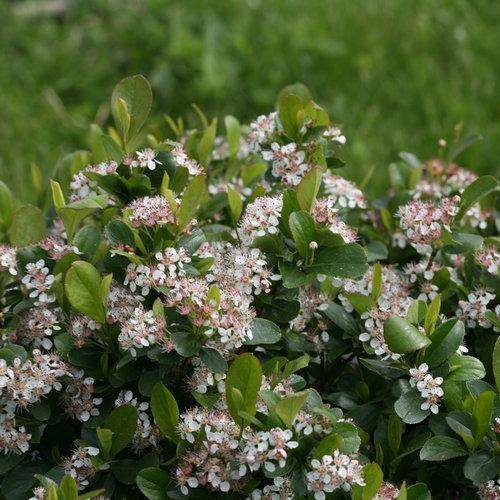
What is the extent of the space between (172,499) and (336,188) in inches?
28.2

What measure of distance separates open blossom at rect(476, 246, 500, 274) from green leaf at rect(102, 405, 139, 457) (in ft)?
2.31

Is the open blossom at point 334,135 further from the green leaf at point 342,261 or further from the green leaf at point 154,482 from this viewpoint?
the green leaf at point 154,482

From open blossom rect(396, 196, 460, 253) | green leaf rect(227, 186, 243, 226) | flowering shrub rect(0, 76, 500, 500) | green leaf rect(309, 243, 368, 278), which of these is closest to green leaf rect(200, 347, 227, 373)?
flowering shrub rect(0, 76, 500, 500)

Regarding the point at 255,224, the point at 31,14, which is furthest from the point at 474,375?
the point at 31,14

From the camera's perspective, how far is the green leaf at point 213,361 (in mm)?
1434

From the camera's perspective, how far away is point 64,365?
150cm

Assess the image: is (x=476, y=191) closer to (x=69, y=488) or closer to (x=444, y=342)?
(x=444, y=342)

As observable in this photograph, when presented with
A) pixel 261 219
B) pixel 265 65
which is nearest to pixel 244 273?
pixel 261 219

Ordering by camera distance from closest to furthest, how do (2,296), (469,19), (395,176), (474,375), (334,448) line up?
(334,448) < (474,375) < (2,296) < (395,176) < (469,19)

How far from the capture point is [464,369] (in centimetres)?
150

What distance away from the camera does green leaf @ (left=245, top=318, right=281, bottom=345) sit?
145 cm

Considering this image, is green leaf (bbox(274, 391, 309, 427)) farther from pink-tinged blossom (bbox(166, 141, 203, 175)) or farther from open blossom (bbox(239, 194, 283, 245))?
pink-tinged blossom (bbox(166, 141, 203, 175))

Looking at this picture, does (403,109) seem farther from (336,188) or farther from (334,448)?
(334,448)

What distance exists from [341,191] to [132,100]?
45 centimetres
